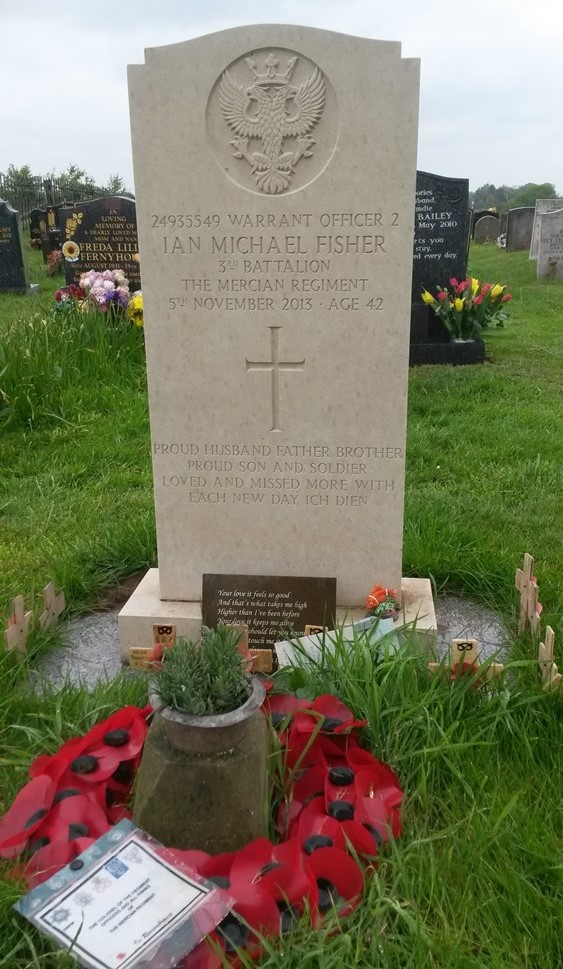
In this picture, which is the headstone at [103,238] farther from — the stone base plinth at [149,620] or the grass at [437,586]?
the stone base plinth at [149,620]

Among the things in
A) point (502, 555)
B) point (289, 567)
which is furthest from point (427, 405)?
point (289, 567)

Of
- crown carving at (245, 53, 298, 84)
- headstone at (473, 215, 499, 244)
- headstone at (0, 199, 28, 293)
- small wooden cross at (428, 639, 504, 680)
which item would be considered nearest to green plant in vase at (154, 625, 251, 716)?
small wooden cross at (428, 639, 504, 680)

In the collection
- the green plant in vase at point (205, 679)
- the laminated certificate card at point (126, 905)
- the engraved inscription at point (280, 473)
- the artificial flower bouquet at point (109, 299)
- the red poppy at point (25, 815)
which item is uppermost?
the artificial flower bouquet at point (109, 299)

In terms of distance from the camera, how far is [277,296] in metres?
2.70

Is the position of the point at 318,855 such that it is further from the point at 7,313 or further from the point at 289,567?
the point at 7,313

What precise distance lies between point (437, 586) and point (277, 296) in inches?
55.5

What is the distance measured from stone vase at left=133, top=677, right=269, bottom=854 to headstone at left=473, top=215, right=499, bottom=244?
24.4 m

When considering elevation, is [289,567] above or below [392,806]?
above

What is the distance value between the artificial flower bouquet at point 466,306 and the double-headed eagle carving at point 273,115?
5.21 meters

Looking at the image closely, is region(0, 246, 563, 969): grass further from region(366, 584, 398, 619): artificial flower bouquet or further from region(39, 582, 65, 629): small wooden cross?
region(366, 584, 398, 619): artificial flower bouquet

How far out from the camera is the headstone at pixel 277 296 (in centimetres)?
251

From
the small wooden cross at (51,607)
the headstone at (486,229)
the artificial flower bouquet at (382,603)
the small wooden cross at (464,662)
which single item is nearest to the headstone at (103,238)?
the small wooden cross at (51,607)

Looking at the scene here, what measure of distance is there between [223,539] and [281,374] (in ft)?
2.17

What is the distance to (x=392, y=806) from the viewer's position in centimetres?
197
